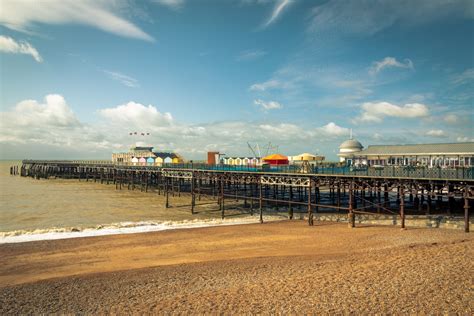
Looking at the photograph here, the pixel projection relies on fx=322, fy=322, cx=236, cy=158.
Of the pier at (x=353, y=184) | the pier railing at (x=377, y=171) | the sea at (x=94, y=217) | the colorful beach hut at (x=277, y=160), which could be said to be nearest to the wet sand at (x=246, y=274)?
the pier at (x=353, y=184)

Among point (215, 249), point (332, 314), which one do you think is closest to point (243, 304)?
point (332, 314)

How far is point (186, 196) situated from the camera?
49.7m

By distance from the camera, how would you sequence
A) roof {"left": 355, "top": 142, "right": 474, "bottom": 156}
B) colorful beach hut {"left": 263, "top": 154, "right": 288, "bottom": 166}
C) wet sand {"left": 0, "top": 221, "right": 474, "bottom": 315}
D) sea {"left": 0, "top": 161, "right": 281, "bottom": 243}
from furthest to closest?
1. colorful beach hut {"left": 263, "top": 154, "right": 288, "bottom": 166}
2. roof {"left": 355, "top": 142, "right": 474, "bottom": 156}
3. sea {"left": 0, "top": 161, "right": 281, "bottom": 243}
4. wet sand {"left": 0, "top": 221, "right": 474, "bottom": 315}

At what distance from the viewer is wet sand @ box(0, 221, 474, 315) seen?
11.0 metres

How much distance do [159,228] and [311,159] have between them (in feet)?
55.8

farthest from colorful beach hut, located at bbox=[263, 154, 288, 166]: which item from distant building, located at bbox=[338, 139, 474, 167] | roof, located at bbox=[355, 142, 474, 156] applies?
roof, located at bbox=[355, 142, 474, 156]

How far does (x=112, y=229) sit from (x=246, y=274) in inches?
626

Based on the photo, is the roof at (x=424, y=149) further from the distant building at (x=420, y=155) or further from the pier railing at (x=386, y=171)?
the pier railing at (x=386, y=171)

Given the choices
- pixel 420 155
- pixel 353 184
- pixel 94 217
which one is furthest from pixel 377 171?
pixel 94 217

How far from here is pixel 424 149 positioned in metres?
31.2

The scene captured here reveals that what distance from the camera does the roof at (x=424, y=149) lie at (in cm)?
2870

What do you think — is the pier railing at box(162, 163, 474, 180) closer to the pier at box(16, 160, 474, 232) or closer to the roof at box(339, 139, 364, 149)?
the pier at box(16, 160, 474, 232)

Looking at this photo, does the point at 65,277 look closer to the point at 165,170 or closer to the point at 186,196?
the point at 165,170

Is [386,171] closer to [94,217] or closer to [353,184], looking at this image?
[353,184]
